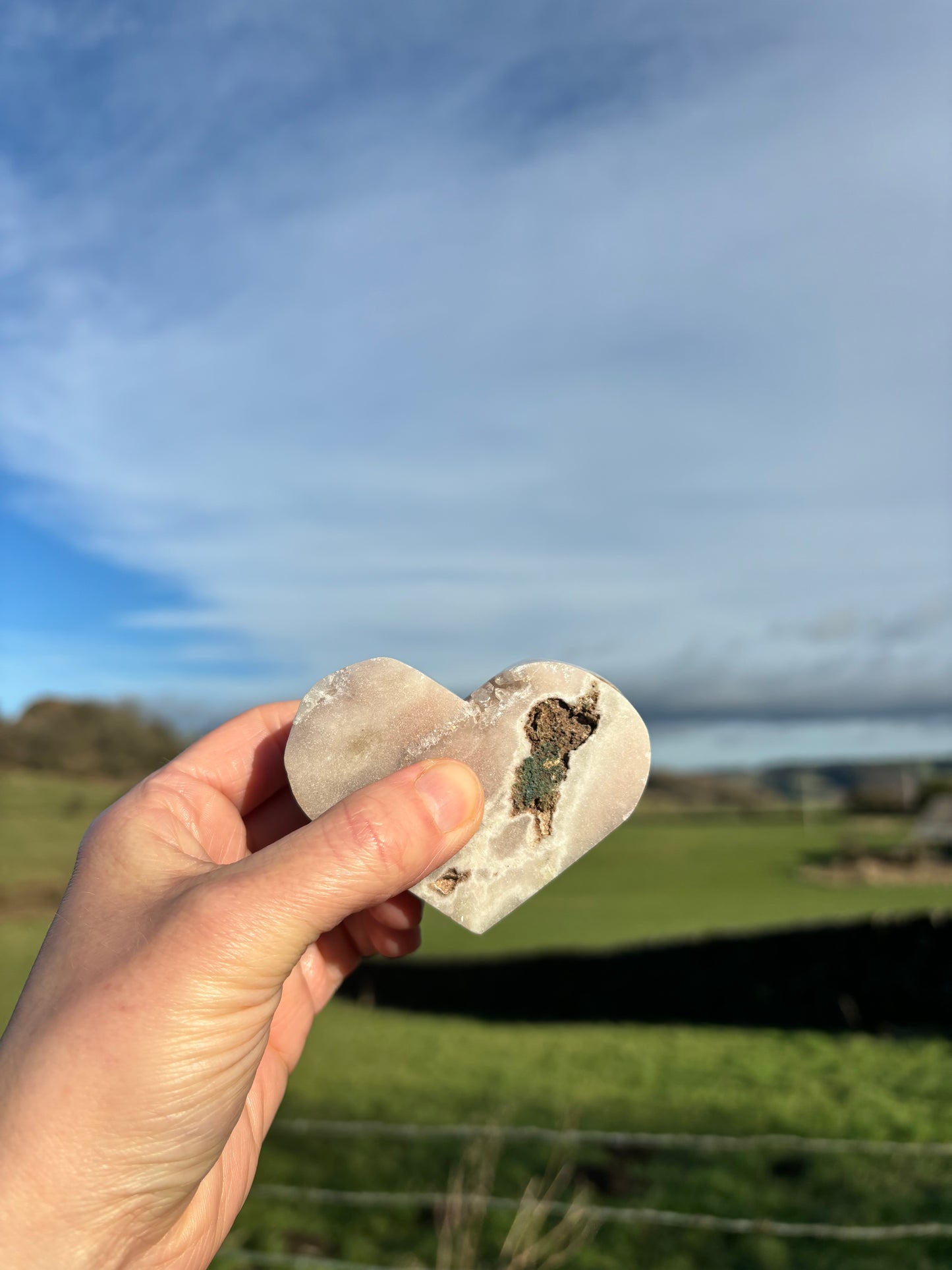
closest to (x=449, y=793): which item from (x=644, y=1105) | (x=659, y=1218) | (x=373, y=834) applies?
(x=373, y=834)

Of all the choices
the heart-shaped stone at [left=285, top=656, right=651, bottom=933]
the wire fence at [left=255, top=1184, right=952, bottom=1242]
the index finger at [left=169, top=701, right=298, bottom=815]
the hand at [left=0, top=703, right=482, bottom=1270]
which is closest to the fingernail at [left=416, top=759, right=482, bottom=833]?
the hand at [left=0, top=703, right=482, bottom=1270]

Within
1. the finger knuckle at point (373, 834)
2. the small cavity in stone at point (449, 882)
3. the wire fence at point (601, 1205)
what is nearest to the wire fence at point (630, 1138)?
the wire fence at point (601, 1205)

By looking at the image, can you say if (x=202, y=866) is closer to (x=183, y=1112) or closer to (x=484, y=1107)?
(x=183, y=1112)

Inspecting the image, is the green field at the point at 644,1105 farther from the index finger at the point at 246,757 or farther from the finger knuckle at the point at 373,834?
the finger knuckle at the point at 373,834

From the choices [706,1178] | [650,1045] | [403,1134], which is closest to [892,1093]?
[706,1178]

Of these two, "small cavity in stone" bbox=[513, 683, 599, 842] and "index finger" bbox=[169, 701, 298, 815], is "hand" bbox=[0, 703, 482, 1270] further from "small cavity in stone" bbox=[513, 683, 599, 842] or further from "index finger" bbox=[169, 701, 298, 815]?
"index finger" bbox=[169, 701, 298, 815]
